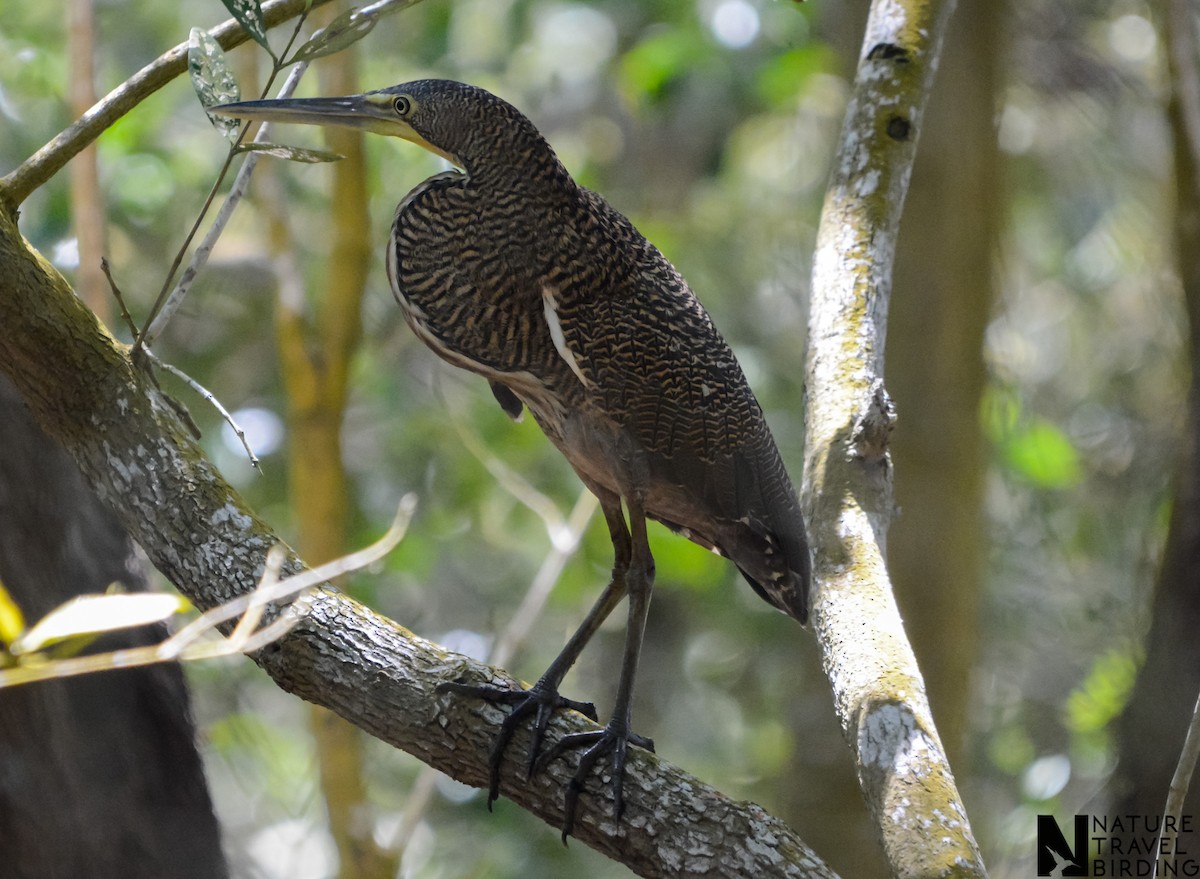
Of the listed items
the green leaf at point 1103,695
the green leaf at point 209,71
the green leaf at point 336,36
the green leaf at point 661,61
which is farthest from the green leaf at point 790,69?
the green leaf at point 209,71

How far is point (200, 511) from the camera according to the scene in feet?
5.97

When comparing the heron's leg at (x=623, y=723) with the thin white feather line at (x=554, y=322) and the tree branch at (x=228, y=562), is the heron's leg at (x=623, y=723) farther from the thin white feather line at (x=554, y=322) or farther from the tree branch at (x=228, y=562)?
the thin white feather line at (x=554, y=322)

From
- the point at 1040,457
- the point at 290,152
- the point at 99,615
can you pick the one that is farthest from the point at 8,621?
the point at 1040,457

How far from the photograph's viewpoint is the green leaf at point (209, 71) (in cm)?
175

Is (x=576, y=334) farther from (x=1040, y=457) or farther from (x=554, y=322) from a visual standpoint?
(x=1040, y=457)

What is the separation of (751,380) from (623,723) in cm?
318

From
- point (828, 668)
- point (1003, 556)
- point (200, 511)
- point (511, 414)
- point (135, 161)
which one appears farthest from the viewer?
point (1003, 556)

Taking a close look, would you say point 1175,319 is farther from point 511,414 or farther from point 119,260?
point 119,260

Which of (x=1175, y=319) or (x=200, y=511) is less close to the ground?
(x=1175, y=319)

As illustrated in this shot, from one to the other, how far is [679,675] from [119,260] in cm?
314

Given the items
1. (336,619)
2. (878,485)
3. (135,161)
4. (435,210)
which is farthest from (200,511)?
(135,161)

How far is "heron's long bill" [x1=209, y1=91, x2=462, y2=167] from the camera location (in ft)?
6.30

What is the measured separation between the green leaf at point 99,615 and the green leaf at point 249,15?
95 cm

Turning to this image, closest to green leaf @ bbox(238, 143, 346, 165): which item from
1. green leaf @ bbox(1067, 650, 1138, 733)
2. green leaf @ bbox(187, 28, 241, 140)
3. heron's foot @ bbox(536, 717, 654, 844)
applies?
green leaf @ bbox(187, 28, 241, 140)
